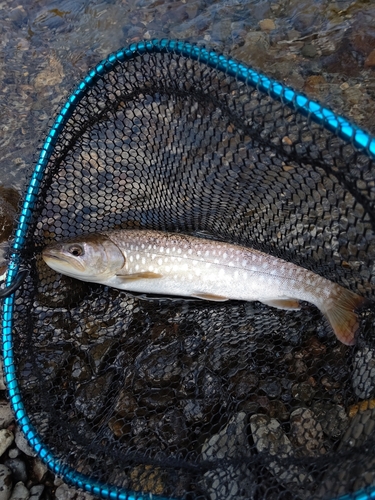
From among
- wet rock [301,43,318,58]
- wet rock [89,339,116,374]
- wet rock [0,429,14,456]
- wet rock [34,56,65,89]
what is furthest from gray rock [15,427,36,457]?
wet rock [301,43,318,58]

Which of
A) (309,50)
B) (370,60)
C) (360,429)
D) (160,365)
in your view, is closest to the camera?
(360,429)

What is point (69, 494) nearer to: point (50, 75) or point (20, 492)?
point (20, 492)

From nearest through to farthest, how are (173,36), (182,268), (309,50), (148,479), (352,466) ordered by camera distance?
1. (352,466)
2. (148,479)
3. (182,268)
4. (309,50)
5. (173,36)

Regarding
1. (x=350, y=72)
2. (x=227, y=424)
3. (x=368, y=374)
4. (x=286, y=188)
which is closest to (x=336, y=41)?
(x=350, y=72)

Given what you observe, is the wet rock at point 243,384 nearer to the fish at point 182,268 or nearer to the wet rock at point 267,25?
the fish at point 182,268

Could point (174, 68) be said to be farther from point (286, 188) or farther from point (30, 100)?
point (30, 100)

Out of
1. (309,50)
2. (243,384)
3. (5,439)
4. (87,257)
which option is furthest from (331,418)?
(309,50)
